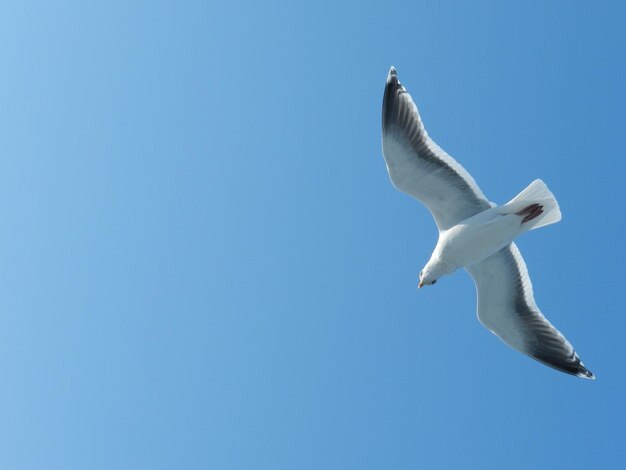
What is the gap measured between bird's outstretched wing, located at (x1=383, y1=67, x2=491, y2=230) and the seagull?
2 cm

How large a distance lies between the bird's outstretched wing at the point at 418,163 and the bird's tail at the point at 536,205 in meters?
0.62

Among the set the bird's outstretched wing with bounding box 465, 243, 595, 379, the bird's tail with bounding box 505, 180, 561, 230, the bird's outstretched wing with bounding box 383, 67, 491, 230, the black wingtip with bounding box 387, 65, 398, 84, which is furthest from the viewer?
the bird's outstretched wing with bounding box 465, 243, 595, 379

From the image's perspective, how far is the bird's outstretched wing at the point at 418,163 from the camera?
11.8 m

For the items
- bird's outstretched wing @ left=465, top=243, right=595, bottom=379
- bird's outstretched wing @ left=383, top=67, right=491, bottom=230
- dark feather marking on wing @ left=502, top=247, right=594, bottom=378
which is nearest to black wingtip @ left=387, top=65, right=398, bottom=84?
bird's outstretched wing @ left=383, top=67, right=491, bottom=230

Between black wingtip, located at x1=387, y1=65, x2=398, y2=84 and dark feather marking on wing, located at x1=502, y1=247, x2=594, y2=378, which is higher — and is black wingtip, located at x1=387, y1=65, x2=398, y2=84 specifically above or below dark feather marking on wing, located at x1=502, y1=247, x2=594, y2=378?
above

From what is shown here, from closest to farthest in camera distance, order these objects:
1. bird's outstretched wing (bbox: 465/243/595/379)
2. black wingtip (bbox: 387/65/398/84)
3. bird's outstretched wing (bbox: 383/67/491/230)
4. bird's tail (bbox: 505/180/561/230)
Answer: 1. bird's tail (bbox: 505/180/561/230)
2. bird's outstretched wing (bbox: 383/67/491/230)
3. black wingtip (bbox: 387/65/398/84)
4. bird's outstretched wing (bbox: 465/243/595/379)

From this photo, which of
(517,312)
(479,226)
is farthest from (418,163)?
(517,312)

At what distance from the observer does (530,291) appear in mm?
13297

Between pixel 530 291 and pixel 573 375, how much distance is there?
162 cm

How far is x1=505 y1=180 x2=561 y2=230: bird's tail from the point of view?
11672 mm

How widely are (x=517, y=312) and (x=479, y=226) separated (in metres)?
2.21

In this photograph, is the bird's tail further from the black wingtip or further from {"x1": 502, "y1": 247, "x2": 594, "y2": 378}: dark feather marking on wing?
the black wingtip

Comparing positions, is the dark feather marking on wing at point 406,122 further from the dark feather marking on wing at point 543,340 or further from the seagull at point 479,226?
the dark feather marking on wing at point 543,340

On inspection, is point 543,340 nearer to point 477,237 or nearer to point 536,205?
point 477,237
